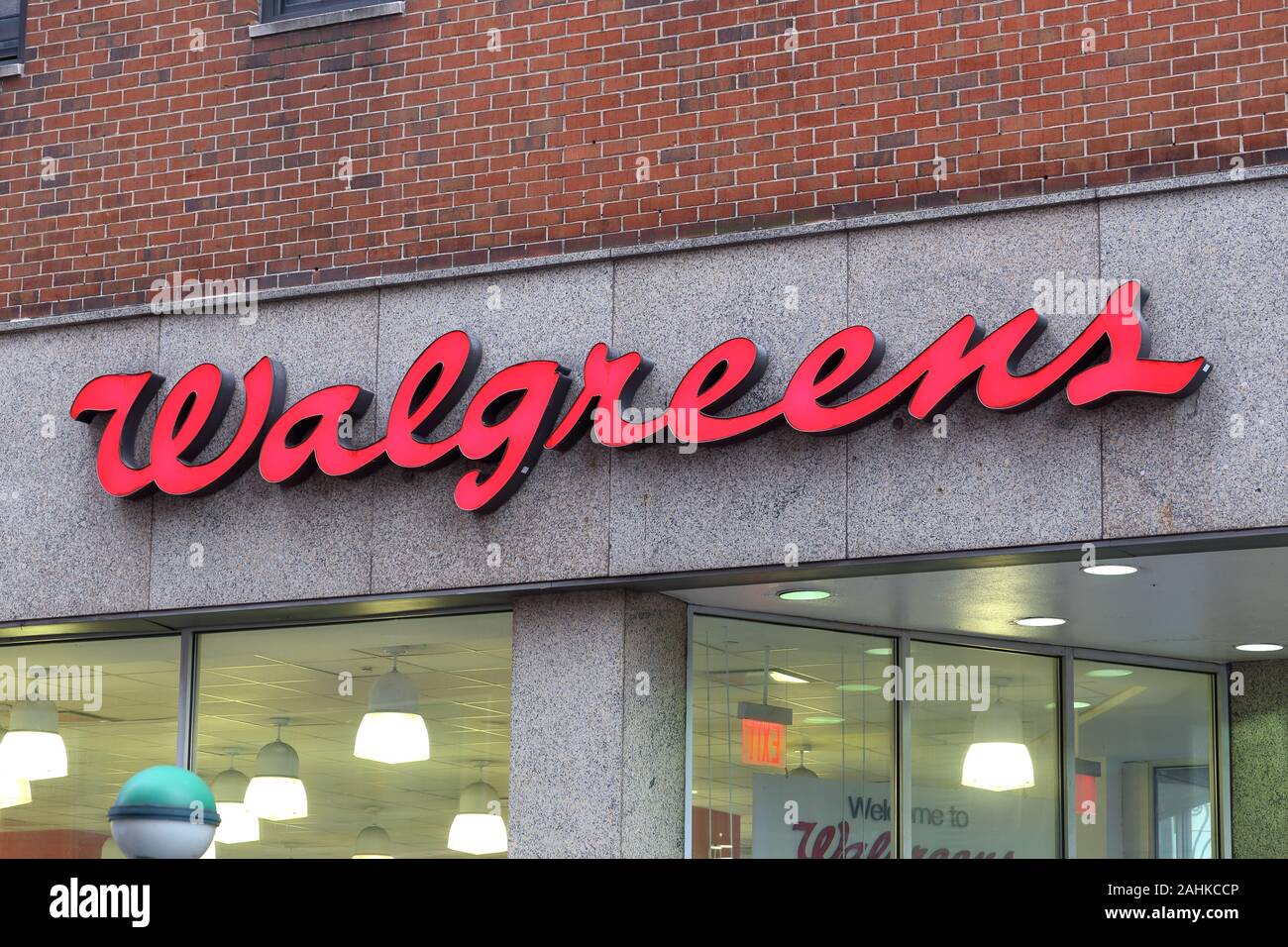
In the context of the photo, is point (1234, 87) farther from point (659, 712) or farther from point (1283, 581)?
point (659, 712)

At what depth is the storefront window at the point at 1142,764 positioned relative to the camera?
12219 mm

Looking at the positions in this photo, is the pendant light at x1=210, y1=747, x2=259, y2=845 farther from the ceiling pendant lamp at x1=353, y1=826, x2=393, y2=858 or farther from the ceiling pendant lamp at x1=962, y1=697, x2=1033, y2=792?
the ceiling pendant lamp at x1=962, y1=697, x2=1033, y2=792

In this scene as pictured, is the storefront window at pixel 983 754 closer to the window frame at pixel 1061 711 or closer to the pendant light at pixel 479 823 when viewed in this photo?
the window frame at pixel 1061 711

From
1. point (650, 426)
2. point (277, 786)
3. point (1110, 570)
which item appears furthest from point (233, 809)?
point (1110, 570)

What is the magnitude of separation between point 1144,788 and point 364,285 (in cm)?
622

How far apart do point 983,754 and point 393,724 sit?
380 centimetres

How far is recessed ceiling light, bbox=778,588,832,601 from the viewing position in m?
10.5

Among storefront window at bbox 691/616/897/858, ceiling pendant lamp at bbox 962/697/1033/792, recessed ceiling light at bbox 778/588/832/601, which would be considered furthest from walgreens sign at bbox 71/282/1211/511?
ceiling pendant lamp at bbox 962/697/1033/792

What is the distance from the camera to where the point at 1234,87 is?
9.64 meters

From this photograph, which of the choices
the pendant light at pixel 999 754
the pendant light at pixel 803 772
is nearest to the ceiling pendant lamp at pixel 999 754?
the pendant light at pixel 999 754

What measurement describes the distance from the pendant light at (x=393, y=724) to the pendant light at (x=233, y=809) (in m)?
0.77

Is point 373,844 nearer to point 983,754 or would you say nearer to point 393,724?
point 393,724

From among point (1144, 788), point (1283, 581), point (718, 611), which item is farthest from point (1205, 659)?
point (718, 611)

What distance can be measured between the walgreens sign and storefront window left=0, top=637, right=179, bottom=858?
1.24m
